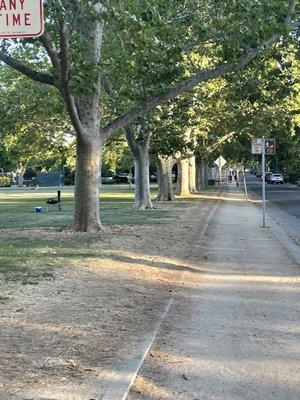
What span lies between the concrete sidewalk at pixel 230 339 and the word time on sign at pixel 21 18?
276 centimetres

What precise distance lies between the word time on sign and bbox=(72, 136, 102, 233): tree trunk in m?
11.3

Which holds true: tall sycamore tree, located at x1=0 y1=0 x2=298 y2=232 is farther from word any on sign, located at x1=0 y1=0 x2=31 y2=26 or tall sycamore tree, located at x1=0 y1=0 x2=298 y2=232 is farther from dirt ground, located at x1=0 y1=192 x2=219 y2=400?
word any on sign, located at x1=0 y1=0 x2=31 y2=26

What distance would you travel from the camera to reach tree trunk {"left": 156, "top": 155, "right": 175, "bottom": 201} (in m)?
33.5

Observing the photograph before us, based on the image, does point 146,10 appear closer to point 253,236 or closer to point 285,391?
point 285,391

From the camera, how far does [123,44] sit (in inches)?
425

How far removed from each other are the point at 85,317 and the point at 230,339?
65.2 inches

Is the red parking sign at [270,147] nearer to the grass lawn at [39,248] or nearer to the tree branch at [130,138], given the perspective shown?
the grass lawn at [39,248]

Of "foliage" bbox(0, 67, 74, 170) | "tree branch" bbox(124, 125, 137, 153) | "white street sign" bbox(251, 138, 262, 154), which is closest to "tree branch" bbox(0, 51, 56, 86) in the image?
"foliage" bbox(0, 67, 74, 170)

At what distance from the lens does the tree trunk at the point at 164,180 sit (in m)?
33.5

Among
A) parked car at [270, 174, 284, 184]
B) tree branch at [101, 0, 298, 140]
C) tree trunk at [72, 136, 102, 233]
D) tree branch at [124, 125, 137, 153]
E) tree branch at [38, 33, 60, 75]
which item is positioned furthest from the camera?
parked car at [270, 174, 284, 184]

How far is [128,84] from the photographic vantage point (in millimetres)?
14859

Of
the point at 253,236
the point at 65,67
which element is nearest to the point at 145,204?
the point at 253,236

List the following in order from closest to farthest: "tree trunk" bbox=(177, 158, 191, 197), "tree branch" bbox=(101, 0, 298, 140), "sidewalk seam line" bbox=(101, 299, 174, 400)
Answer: "sidewalk seam line" bbox=(101, 299, 174, 400) < "tree branch" bbox=(101, 0, 298, 140) < "tree trunk" bbox=(177, 158, 191, 197)

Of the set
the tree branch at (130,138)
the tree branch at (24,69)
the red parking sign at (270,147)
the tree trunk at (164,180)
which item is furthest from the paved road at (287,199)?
the tree branch at (24,69)
